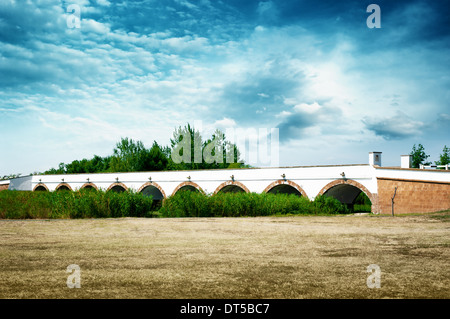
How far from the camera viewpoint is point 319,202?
19141mm

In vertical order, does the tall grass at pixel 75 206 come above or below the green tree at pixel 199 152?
below

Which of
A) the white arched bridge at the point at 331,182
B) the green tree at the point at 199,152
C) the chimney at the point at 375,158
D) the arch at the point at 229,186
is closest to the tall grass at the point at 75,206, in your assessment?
the white arched bridge at the point at 331,182

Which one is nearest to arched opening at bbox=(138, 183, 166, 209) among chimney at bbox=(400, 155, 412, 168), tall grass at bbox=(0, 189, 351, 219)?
tall grass at bbox=(0, 189, 351, 219)

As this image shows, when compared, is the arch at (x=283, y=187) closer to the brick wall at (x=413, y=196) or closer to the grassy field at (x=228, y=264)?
the brick wall at (x=413, y=196)

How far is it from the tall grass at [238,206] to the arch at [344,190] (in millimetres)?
1929

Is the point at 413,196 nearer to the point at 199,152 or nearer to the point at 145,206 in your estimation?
the point at 145,206

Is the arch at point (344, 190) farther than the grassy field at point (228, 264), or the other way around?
the arch at point (344, 190)

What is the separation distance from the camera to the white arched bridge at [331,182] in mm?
16734

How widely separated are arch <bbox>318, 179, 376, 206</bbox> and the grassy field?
10.2 metres

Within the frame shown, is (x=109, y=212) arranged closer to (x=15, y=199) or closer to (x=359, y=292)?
(x=15, y=199)

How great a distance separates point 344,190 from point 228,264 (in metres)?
19.2

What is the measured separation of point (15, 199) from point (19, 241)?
1143cm

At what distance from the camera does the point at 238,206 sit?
17484 mm
